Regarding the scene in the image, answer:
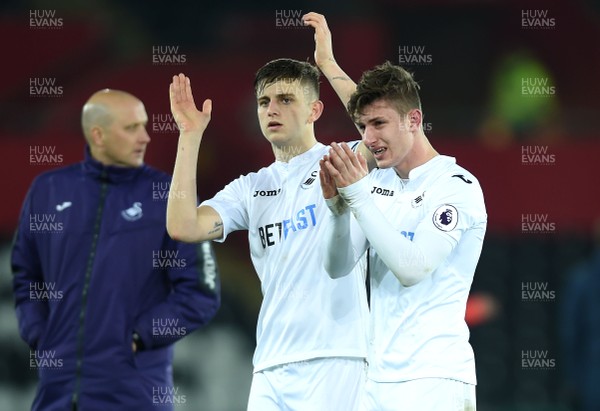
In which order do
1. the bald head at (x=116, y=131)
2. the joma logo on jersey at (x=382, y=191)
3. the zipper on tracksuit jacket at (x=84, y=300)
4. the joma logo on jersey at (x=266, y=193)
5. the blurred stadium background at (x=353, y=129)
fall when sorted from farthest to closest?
the blurred stadium background at (x=353, y=129) → the bald head at (x=116, y=131) → the zipper on tracksuit jacket at (x=84, y=300) → the joma logo on jersey at (x=266, y=193) → the joma logo on jersey at (x=382, y=191)

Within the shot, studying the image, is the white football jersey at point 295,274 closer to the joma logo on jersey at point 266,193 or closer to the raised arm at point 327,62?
the joma logo on jersey at point 266,193

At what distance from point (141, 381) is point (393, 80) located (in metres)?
2.02

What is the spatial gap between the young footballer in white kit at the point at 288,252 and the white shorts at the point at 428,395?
559mm

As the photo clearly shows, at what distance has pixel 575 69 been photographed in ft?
49.0

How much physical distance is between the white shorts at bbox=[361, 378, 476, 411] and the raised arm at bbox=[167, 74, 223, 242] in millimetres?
1081

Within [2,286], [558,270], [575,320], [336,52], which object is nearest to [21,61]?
[336,52]

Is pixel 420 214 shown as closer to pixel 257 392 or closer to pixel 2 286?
pixel 257 392

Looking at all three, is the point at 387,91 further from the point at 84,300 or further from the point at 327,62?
the point at 84,300

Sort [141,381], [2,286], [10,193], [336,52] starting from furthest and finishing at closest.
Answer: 1. [336,52]
2. [10,193]
3. [2,286]
4. [141,381]

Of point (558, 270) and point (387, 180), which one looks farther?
point (558, 270)

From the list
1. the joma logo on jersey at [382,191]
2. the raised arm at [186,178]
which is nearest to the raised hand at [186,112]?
the raised arm at [186,178]

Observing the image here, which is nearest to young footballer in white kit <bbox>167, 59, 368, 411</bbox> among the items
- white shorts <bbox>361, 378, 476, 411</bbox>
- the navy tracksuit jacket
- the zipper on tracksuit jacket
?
white shorts <bbox>361, 378, 476, 411</bbox>

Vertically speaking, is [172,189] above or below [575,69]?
below

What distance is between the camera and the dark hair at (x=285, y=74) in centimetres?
480
